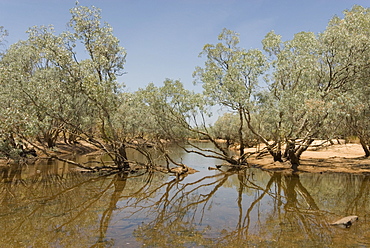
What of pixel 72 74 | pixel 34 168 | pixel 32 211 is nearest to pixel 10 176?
pixel 34 168

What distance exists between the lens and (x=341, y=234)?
9.69 metres

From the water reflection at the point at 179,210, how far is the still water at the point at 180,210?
4 cm

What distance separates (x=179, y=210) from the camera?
43.9ft

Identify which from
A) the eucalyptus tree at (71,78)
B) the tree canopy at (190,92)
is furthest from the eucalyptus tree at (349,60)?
the eucalyptus tree at (71,78)

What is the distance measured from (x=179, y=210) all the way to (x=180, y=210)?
2.0 inches

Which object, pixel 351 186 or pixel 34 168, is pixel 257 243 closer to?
pixel 351 186

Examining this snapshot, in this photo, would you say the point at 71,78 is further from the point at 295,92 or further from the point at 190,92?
the point at 295,92

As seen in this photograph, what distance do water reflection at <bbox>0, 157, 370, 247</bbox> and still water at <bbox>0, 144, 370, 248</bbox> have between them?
0.04m

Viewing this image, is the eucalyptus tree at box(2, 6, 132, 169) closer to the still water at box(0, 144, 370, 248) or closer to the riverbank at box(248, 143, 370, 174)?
the still water at box(0, 144, 370, 248)

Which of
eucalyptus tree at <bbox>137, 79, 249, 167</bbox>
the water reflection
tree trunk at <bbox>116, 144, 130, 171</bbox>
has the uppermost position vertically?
eucalyptus tree at <bbox>137, 79, 249, 167</bbox>

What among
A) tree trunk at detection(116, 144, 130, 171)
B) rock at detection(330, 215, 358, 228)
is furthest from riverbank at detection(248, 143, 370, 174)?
rock at detection(330, 215, 358, 228)

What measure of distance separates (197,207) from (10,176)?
1589cm

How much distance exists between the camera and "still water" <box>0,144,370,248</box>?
30.8ft

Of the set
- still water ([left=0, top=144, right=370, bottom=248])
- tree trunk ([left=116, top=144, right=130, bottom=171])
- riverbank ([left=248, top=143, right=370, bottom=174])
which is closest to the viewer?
still water ([left=0, top=144, right=370, bottom=248])
